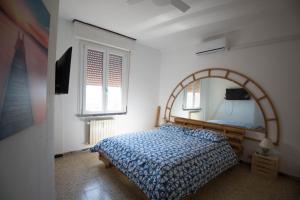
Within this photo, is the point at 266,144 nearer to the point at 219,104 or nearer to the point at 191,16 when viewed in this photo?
the point at 219,104

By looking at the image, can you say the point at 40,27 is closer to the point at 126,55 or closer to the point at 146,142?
the point at 146,142

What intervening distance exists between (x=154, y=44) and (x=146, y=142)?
2.64m

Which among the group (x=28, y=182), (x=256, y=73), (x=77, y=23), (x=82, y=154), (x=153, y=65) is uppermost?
(x=77, y=23)

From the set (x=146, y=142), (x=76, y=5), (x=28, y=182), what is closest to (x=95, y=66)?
(x=76, y=5)

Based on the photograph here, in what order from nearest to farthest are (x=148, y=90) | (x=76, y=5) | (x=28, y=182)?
(x=28, y=182) < (x=76, y=5) < (x=148, y=90)

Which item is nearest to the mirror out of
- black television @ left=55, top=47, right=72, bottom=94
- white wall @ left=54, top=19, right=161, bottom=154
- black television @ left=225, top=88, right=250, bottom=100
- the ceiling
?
black television @ left=225, top=88, right=250, bottom=100

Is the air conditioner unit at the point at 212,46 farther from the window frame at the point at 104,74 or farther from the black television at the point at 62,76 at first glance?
the black television at the point at 62,76

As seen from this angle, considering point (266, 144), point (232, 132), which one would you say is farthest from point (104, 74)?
point (266, 144)

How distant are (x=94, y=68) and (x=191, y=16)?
212 centimetres

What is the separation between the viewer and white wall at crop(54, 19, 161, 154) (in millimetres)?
2902

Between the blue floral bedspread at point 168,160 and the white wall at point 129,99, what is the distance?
0.79 metres

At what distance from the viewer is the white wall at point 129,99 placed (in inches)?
114

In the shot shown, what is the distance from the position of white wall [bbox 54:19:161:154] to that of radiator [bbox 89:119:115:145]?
0.17m

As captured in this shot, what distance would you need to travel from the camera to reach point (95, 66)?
326 cm
